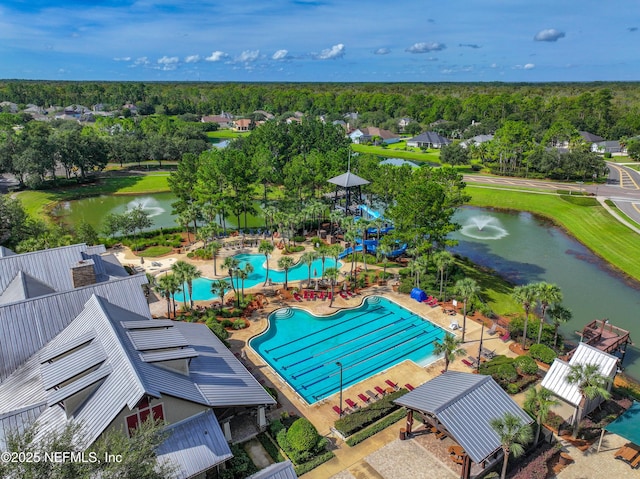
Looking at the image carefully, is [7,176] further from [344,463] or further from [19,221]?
[344,463]

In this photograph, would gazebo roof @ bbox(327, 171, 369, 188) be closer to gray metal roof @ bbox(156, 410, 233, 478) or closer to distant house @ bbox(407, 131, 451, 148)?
gray metal roof @ bbox(156, 410, 233, 478)

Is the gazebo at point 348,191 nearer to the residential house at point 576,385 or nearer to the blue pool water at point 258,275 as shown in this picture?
the blue pool water at point 258,275

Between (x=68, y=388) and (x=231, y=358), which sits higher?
(x=68, y=388)

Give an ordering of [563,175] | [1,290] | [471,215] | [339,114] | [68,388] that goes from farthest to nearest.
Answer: [339,114] < [563,175] < [471,215] < [1,290] < [68,388]

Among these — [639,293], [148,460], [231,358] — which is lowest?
[639,293]

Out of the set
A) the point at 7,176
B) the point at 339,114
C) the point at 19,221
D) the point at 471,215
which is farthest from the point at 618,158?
the point at 7,176

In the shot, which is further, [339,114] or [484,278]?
[339,114]

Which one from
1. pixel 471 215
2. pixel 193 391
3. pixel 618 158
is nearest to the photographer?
pixel 193 391

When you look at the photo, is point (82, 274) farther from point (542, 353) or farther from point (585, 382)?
point (542, 353)
